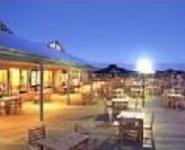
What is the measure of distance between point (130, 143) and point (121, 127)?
1.64 feet

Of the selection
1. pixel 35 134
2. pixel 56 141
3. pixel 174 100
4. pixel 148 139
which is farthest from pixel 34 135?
pixel 174 100

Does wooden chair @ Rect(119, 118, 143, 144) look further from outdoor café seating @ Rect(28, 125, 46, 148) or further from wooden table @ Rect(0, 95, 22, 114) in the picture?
wooden table @ Rect(0, 95, 22, 114)

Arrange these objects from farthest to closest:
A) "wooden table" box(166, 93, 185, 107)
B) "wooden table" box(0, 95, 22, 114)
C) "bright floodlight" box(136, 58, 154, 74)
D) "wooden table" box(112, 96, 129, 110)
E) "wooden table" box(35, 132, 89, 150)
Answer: "bright floodlight" box(136, 58, 154, 74) → "wooden table" box(166, 93, 185, 107) → "wooden table" box(112, 96, 129, 110) → "wooden table" box(0, 95, 22, 114) → "wooden table" box(35, 132, 89, 150)

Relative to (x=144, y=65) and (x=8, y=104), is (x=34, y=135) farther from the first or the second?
(x=144, y=65)

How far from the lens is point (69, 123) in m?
12.6

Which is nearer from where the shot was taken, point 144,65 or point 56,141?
point 56,141

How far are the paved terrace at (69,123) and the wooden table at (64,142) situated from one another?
7.38 feet

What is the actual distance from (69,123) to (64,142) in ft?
19.7

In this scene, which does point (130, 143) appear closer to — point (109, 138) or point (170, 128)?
point (109, 138)

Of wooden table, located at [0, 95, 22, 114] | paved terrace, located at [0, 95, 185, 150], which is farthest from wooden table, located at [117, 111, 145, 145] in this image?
wooden table, located at [0, 95, 22, 114]

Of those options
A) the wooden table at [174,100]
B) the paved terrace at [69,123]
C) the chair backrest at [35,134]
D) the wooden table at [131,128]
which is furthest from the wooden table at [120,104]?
the chair backrest at [35,134]

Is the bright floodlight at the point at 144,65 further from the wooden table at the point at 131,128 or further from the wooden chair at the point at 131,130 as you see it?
the wooden chair at the point at 131,130

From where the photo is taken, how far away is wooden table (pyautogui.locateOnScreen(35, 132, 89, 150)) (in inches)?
251

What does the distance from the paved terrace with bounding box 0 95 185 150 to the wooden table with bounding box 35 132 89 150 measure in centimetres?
225
